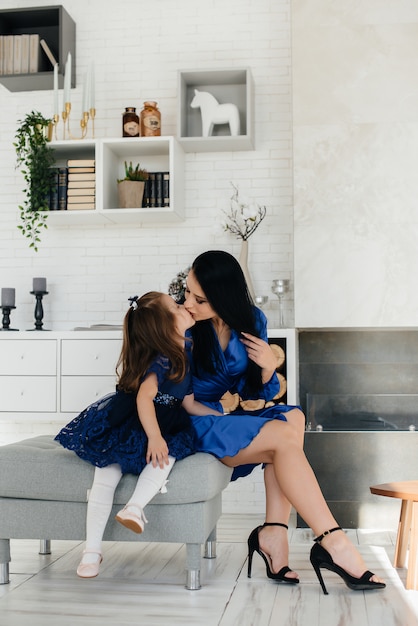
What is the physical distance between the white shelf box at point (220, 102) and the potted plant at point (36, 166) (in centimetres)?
77

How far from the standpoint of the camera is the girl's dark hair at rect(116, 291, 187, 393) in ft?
9.18

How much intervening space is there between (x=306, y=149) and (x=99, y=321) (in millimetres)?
1600

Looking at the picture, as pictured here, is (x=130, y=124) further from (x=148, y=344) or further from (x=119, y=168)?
(x=148, y=344)

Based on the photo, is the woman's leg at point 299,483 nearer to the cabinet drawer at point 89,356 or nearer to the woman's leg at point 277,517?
the woman's leg at point 277,517

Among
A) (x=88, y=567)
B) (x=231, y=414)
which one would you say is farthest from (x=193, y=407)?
(x=88, y=567)

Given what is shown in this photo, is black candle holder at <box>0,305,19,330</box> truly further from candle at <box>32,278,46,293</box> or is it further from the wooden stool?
the wooden stool

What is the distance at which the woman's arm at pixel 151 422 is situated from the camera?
268 centimetres

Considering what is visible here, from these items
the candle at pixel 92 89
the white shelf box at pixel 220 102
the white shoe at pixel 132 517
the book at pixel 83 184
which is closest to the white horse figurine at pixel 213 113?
the white shelf box at pixel 220 102

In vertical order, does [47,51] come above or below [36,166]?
above

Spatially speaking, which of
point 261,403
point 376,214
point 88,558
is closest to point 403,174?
point 376,214

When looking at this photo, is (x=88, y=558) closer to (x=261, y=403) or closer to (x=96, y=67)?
(x=261, y=403)

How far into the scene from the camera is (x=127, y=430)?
2781 mm

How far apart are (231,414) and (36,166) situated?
2.14 m

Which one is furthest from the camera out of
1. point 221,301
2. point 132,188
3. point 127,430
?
point 132,188
